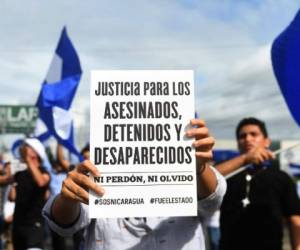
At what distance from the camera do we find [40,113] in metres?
7.32

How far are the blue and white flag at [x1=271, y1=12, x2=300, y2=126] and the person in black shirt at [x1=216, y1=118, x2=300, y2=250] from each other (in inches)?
16.7

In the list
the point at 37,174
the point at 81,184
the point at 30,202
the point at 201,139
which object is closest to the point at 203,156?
the point at 201,139

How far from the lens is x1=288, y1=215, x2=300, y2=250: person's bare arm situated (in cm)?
345

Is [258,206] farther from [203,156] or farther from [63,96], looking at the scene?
[63,96]

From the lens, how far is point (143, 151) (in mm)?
2061

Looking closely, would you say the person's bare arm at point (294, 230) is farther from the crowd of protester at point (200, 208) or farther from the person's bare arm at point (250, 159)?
the person's bare arm at point (250, 159)

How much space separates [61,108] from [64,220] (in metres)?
4.94

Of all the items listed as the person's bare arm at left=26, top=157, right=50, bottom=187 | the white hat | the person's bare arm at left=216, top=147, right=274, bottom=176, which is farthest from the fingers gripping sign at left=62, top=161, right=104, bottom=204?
the white hat

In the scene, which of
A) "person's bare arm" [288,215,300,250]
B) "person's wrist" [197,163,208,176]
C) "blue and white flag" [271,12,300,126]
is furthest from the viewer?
"blue and white flag" [271,12,300,126]

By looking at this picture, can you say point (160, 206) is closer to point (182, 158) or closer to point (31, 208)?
point (182, 158)

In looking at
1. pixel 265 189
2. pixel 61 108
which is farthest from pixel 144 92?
pixel 61 108

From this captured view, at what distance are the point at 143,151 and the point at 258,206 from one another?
5.73ft

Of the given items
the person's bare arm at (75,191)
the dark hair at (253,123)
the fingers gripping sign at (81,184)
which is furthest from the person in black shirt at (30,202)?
the fingers gripping sign at (81,184)

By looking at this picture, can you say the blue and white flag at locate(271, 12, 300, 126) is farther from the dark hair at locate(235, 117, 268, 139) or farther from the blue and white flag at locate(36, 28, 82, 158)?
the blue and white flag at locate(36, 28, 82, 158)
